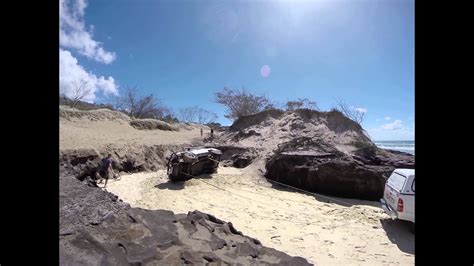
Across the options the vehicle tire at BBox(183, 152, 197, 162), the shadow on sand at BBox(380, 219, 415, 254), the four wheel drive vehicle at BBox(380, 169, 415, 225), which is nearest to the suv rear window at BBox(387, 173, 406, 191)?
the four wheel drive vehicle at BBox(380, 169, 415, 225)

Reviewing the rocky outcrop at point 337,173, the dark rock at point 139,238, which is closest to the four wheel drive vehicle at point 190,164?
the rocky outcrop at point 337,173

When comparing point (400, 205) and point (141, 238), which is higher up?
point (141, 238)

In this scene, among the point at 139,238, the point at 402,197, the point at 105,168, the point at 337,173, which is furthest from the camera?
the point at 337,173

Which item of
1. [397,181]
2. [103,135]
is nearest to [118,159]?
[103,135]

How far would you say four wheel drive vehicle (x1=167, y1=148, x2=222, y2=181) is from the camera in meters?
12.2

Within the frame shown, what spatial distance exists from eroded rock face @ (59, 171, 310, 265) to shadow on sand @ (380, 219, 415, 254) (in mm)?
3574

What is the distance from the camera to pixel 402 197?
651 centimetres

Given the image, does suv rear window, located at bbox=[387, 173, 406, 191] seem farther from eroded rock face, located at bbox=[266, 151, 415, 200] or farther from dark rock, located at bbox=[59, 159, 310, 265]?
dark rock, located at bbox=[59, 159, 310, 265]

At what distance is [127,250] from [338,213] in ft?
22.5

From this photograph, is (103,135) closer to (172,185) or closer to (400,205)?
(172,185)

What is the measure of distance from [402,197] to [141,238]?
5524 millimetres
